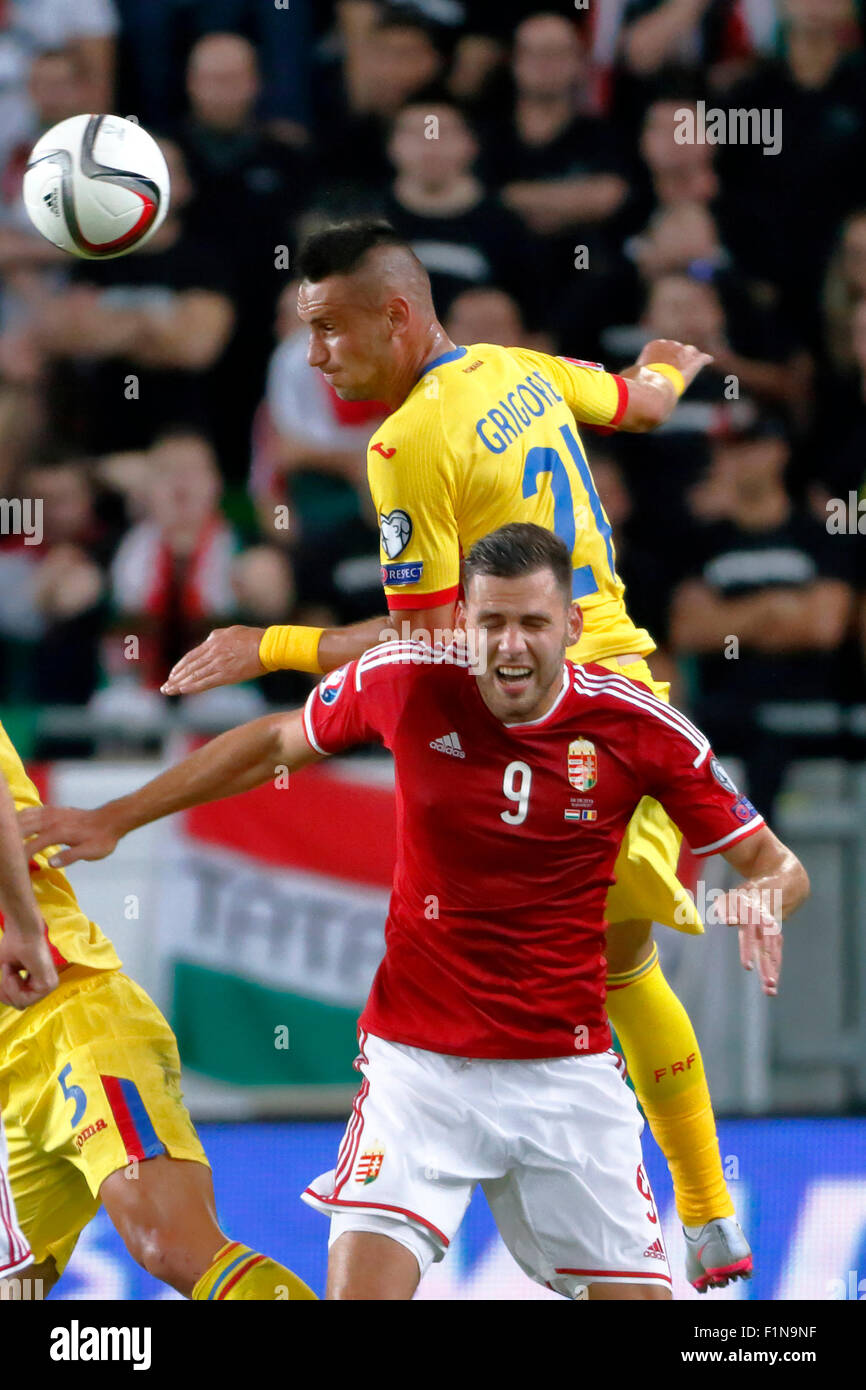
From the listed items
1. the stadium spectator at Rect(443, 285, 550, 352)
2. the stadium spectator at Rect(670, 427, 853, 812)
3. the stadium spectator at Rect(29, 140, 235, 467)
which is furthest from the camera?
the stadium spectator at Rect(29, 140, 235, 467)

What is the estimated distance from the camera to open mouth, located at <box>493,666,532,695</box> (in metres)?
3.74

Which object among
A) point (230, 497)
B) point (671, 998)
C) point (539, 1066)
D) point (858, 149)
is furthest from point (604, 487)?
point (539, 1066)

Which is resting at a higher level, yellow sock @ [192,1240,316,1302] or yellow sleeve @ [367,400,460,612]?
yellow sleeve @ [367,400,460,612]

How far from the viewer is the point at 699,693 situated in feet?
22.6

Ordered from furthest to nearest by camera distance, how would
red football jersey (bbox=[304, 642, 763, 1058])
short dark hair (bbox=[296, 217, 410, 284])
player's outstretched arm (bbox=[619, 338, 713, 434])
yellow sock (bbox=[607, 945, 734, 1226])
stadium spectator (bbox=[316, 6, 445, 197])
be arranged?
stadium spectator (bbox=[316, 6, 445, 197])
player's outstretched arm (bbox=[619, 338, 713, 434])
yellow sock (bbox=[607, 945, 734, 1226])
short dark hair (bbox=[296, 217, 410, 284])
red football jersey (bbox=[304, 642, 763, 1058])

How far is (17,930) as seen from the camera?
145 inches

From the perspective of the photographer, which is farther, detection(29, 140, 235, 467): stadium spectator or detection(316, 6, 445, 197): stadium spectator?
detection(316, 6, 445, 197): stadium spectator

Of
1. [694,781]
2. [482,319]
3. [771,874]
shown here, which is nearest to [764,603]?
[482,319]

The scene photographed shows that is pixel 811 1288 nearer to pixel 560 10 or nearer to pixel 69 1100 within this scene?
pixel 69 1100

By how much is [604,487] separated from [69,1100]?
3.69 meters

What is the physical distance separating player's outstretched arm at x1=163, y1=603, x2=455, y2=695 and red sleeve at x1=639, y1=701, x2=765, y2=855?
77 centimetres

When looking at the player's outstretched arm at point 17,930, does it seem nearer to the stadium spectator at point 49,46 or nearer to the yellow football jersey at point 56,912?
the yellow football jersey at point 56,912

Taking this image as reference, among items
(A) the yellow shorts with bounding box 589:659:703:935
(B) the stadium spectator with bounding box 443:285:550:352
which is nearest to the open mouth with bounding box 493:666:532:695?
(A) the yellow shorts with bounding box 589:659:703:935

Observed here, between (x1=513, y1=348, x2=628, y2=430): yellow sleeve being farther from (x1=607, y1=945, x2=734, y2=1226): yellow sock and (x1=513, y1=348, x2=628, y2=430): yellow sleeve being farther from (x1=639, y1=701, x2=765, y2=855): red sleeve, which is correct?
(x1=607, y1=945, x2=734, y2=1226): yellow sock
